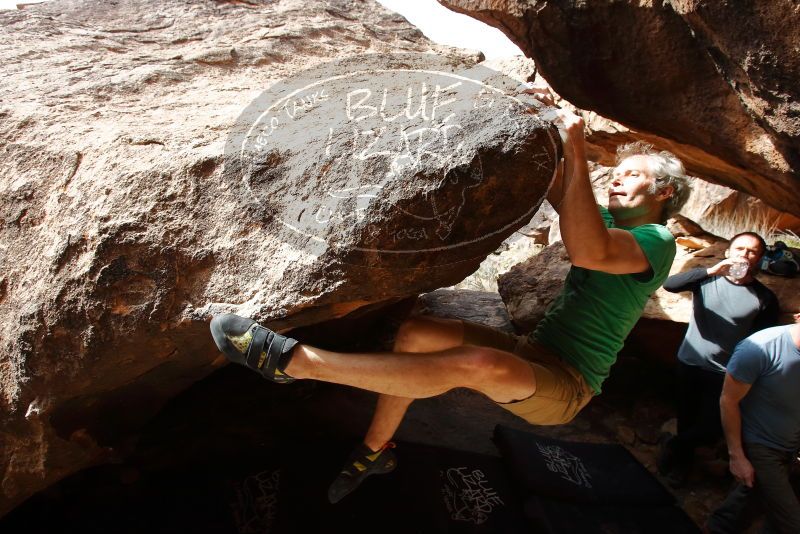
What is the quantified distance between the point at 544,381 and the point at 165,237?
4.94ft

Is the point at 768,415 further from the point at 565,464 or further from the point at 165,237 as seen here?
the point at 165,237

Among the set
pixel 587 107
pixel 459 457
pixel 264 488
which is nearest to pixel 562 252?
pixel 587 107

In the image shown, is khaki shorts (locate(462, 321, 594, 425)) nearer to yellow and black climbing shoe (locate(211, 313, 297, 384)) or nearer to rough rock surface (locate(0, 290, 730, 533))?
yellow and black climbing shoe (locate(211, 313, 297, 384))

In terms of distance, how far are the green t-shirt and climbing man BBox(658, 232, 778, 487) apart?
1138 millimetres

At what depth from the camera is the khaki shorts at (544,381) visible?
2004mm

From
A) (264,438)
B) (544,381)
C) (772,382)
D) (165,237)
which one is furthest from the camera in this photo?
(264,438)

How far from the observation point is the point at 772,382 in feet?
7.48

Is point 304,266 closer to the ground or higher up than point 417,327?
higher up

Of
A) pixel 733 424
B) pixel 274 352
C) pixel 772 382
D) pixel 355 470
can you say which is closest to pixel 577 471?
pixel 733 424

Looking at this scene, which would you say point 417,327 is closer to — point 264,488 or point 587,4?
point 264,488

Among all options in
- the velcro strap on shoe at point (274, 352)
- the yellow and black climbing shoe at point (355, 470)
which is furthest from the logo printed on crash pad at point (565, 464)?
the velcro strap on shoe at point (274, 352)

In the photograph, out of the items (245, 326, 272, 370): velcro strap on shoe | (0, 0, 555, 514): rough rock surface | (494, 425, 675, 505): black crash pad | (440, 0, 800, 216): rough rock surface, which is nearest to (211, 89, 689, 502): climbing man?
(245, 326, 272, 370): velcro strap on shoe

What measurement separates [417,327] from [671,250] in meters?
0.99

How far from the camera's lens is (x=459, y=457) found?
3115 millimetres
